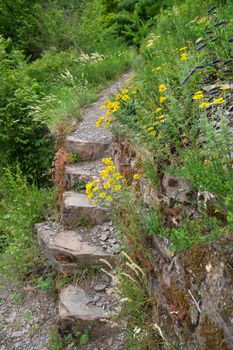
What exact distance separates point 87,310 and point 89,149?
108 inches

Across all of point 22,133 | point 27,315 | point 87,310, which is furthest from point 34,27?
point 87,310

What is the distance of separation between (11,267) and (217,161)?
3.40 meters

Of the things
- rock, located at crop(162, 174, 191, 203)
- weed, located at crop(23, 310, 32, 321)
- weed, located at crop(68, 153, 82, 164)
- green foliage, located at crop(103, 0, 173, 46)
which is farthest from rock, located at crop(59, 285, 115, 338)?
green foliage, located at crop(103, 0, 173, 46)

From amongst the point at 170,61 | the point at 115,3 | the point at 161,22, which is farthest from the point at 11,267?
the point at 115,3

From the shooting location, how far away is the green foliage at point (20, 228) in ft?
16.8

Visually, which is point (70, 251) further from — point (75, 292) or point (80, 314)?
point (80, 314)

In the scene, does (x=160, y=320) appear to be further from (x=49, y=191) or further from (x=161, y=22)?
(x=161, y=22)

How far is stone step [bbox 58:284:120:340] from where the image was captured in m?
4.13

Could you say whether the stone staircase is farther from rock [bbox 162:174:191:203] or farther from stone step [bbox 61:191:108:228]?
rock [bbox 162:174:191:203]

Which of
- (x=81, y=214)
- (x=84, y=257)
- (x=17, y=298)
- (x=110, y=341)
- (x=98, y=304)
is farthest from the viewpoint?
(x=81, y=214)

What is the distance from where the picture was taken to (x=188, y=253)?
311 cm

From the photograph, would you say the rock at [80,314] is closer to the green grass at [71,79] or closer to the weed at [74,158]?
the weed at [74,158]

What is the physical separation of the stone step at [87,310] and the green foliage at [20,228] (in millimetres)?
842

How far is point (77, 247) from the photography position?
4.77 metres
